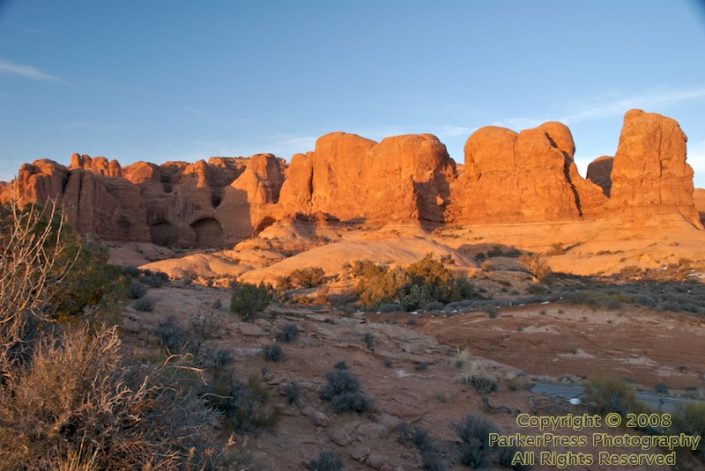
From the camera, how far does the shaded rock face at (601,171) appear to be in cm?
5788

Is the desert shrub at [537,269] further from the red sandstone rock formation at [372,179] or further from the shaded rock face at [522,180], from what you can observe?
the red sandstone rock formation at [372,179]

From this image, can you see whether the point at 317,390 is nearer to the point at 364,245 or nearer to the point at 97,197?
the point at 364,245

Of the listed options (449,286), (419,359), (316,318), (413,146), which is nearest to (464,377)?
(419,359)

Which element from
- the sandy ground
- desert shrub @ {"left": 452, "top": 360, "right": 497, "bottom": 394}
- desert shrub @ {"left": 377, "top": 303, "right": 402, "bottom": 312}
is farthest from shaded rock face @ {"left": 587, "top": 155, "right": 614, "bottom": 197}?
desert shrub @ {"left": 452, "top": 360, "right": 497, "bottom": 394}

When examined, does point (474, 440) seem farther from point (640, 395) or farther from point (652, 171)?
point (652, 171)

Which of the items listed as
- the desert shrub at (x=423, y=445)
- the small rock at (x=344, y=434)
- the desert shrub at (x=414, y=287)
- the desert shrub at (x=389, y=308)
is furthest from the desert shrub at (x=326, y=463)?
the desert shrub at (x=414, y=287)

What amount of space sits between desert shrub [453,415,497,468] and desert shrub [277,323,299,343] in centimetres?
444

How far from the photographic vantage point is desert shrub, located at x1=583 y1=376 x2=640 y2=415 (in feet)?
23.7

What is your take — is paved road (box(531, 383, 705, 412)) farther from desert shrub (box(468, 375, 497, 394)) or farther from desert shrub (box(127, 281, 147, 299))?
desert shrub (box(127, 281, 147, 299))

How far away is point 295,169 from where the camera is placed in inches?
2267

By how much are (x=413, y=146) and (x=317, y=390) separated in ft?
160

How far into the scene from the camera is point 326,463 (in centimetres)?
497

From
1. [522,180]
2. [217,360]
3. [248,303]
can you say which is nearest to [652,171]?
[522,180]

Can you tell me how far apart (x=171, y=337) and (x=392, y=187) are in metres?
45.2
